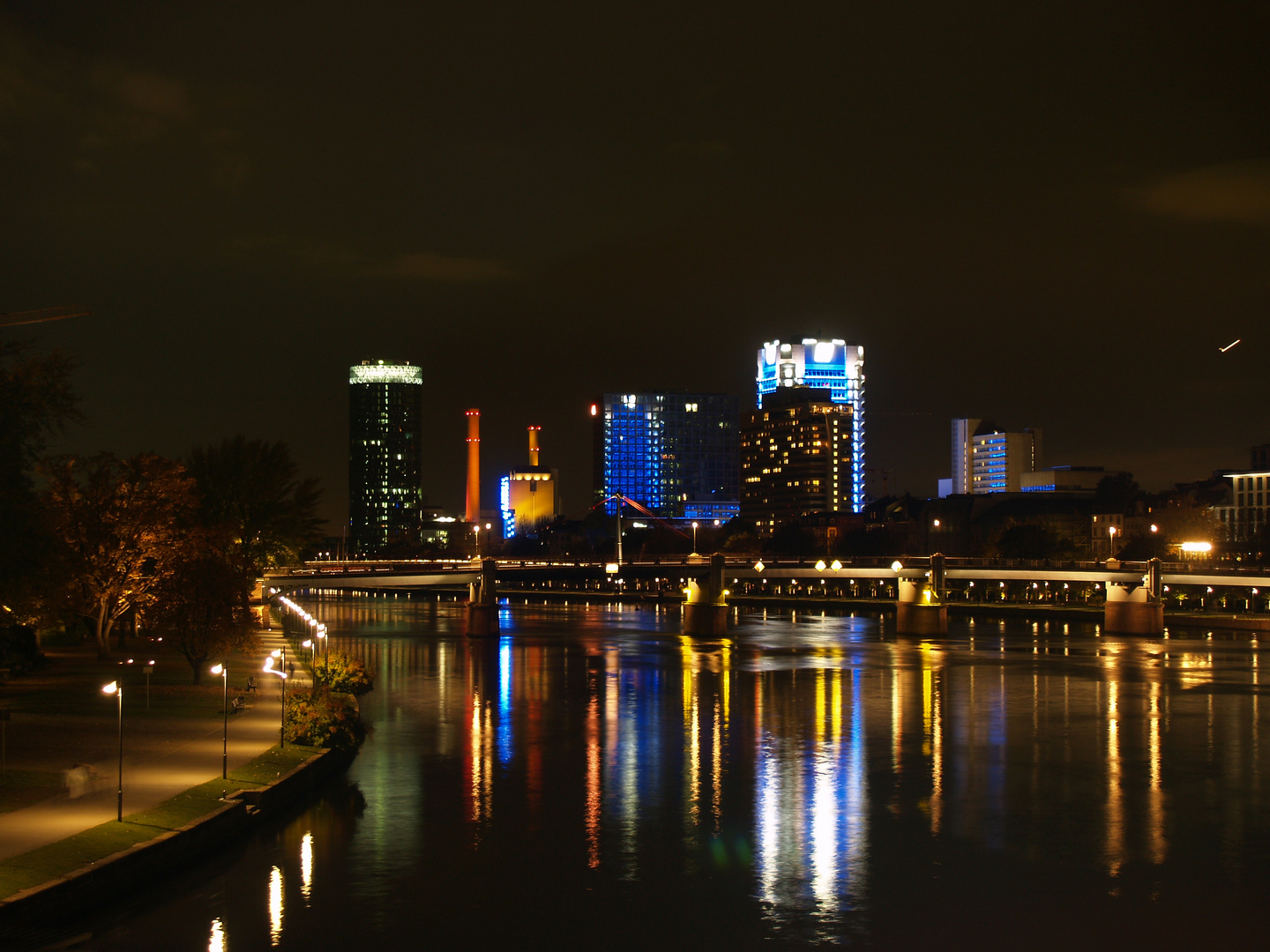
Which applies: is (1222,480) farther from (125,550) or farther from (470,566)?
(125,550)

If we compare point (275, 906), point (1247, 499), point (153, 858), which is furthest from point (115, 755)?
point (1247, 499)

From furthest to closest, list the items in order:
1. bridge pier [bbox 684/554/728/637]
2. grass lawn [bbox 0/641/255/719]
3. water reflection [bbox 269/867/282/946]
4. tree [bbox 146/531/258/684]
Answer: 1. bridge pier [bbox 684/554/728/637]
2. tree [bbox 146/531/258/684]
3. grass lawn [bbox 0/641/255/719]
4. water reflection [bbox 269/867/282/946]

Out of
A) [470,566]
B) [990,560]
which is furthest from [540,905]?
[990,560]

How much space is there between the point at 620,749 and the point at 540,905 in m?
18.1

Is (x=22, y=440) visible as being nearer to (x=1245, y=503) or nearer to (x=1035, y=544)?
(x=1035, y=544)

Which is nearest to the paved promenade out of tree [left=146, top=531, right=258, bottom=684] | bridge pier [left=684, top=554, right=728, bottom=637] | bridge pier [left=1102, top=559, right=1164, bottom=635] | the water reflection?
the water reflection

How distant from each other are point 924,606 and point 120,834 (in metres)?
81.1

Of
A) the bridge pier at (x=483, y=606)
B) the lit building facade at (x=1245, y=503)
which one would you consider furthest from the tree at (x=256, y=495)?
the lit building facade at (x=1245, y=503)

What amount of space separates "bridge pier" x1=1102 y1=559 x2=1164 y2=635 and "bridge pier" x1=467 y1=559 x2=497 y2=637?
151ft

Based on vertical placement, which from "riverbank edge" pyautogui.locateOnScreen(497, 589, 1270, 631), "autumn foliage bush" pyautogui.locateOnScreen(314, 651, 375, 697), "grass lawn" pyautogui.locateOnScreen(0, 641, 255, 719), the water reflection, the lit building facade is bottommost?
"riverbank edge" pyautogui.locateOnScreen(497, 589, 1270, 631)

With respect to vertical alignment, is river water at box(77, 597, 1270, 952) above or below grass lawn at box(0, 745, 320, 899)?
below

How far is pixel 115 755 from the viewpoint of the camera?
89.1ft

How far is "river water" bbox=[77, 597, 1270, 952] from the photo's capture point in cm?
2105

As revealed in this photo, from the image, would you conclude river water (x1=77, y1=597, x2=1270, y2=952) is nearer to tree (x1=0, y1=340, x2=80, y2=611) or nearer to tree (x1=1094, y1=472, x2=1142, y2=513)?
tree (x1=0, y1=340, x2=80, y2=611)
